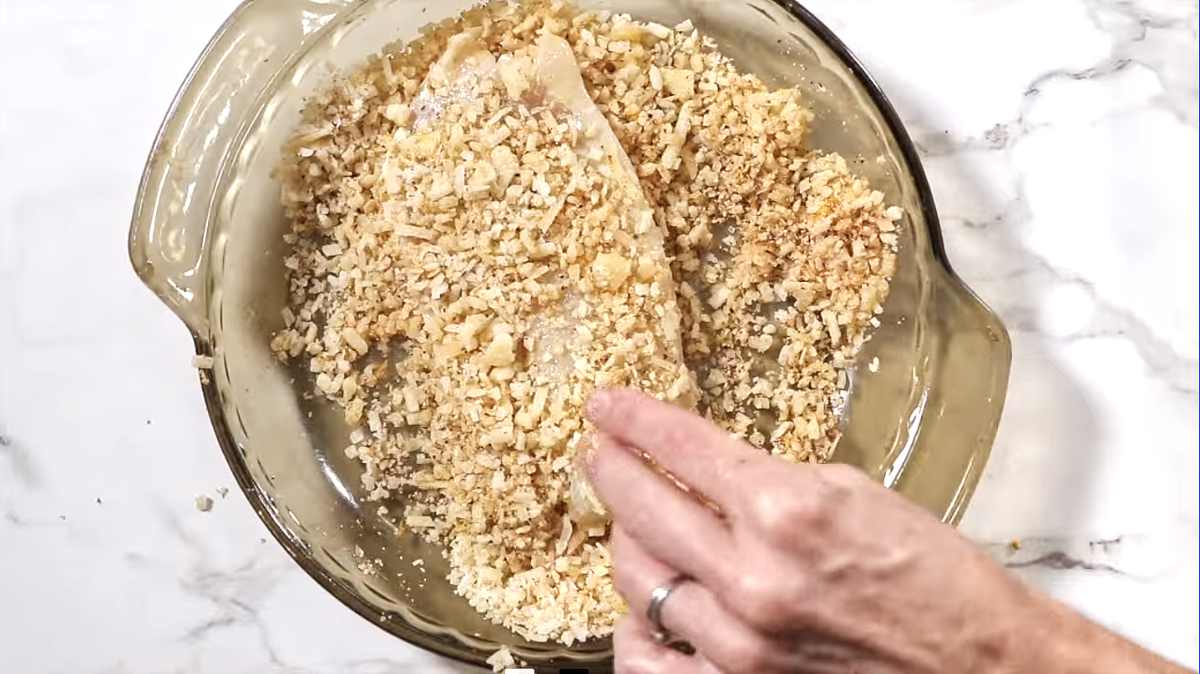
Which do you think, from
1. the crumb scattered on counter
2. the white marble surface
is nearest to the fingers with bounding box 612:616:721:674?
the white marble surface

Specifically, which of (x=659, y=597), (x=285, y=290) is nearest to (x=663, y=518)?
(x=659, y=597)

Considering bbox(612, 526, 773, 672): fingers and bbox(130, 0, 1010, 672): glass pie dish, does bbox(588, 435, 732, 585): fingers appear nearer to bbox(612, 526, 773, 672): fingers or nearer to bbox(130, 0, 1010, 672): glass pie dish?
bbox(612, 526, 773, 672): fingers

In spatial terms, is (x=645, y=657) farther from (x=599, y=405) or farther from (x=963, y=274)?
(x=963, y=274)

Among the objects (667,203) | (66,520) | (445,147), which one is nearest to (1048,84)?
(667,203)

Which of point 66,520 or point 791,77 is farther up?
point 791,77

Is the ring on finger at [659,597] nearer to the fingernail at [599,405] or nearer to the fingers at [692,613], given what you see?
the fingers at [692,613]

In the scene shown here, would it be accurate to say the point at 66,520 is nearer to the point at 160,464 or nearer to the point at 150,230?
the point at 160,464
